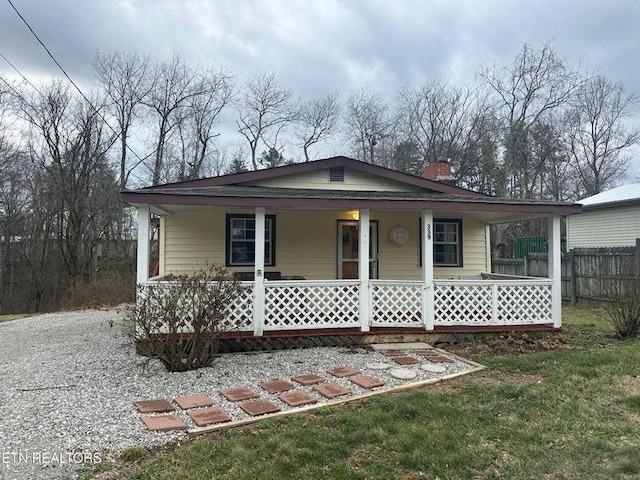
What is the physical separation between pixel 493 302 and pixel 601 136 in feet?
84.2

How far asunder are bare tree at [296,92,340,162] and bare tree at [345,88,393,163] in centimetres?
99

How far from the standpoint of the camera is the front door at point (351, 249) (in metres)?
9.83

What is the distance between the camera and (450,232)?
1034 cm

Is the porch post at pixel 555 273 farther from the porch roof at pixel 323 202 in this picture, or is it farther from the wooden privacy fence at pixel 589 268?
the wooden privacy fence at pixel 589 268

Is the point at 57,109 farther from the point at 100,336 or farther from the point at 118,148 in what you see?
the point at 100,336

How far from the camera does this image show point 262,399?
463 cm

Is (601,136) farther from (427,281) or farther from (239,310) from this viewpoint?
(239,310)

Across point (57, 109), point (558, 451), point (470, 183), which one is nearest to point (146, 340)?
point (558, 451)

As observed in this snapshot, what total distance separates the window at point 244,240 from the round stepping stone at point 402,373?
4.53m

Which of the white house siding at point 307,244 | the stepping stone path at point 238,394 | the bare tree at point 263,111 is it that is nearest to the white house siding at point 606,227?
the white house siding at point 307,244

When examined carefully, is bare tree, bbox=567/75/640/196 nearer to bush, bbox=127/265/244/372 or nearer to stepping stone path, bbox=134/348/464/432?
stepping stone path, bbox=134/348/464/432

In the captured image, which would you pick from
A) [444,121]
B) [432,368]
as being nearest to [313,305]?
[432,368]

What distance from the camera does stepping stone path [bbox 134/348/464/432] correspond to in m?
4.07

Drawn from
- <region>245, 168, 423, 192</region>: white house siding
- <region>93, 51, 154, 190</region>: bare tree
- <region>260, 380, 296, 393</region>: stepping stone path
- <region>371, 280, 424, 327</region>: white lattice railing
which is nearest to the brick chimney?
<region>245, 168, 423, 192</region>: white house siding
